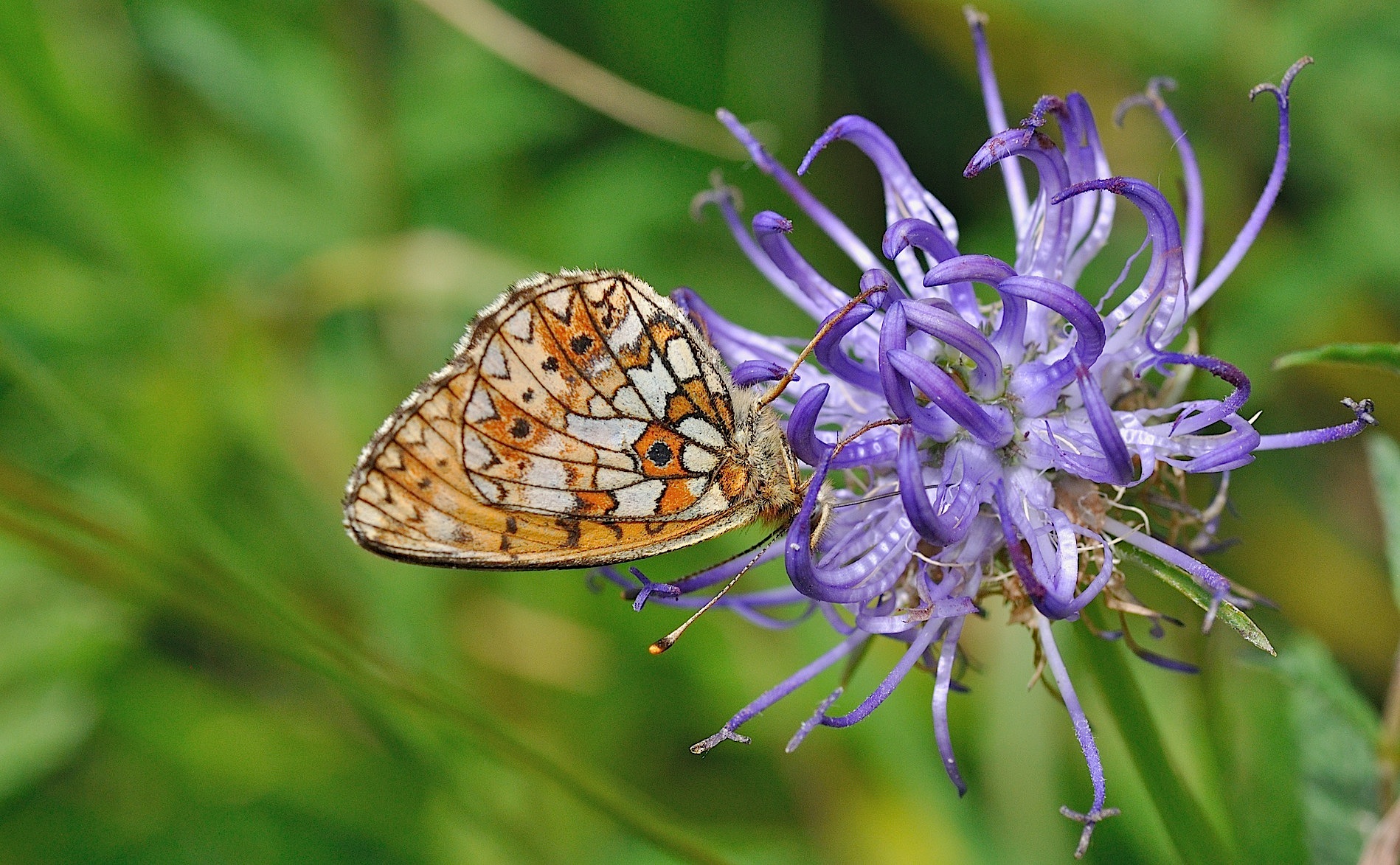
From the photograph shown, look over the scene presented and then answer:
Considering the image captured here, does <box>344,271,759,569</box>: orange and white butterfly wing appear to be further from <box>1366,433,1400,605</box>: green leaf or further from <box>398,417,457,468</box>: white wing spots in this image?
<box>1366,433,1400,605</box>: green leaf

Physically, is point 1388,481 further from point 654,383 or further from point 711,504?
point 654,383

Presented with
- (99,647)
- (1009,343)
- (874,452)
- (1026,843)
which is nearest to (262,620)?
(99,647)

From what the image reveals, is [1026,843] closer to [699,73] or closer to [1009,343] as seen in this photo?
[1009,343]

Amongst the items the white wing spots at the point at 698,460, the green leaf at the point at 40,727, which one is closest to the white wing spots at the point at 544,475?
the white wing spots at the point at 698,460

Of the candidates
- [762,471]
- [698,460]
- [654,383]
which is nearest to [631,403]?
[654,383]

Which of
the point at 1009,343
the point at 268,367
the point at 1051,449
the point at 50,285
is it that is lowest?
the point at 1051,449

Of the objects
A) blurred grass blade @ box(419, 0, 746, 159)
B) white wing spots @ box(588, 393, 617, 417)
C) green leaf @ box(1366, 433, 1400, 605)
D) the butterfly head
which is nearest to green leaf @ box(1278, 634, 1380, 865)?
green leaf @ box(1366, 433, 1400, 605)

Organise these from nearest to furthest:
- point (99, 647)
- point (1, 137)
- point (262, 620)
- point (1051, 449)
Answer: point (1051, 449) → point (262, 620) → point (99, 647) → point (1, 137)
